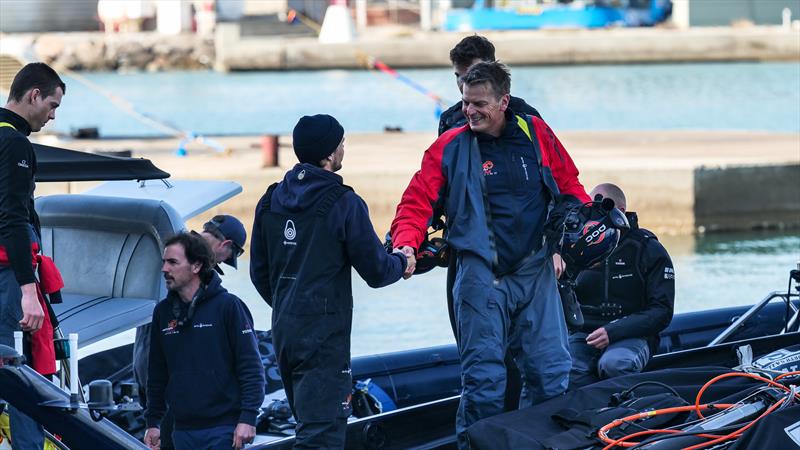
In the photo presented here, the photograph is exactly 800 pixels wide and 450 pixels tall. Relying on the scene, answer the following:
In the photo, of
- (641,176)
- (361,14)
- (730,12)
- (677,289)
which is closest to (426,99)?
(641,176)

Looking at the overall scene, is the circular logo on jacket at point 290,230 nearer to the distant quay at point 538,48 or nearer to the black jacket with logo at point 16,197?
the black jacket with logo at point 16,197

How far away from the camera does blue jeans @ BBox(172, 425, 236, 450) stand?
15.5 ft

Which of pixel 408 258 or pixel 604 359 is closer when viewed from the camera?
pixel 408 258

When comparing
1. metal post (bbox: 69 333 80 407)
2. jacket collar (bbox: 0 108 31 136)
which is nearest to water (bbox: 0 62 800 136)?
jacket collar (bbox: 0 108 31 136)

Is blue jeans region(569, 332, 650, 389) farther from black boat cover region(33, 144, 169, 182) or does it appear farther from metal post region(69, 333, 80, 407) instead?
metal post region(69, 333, 80, 407)

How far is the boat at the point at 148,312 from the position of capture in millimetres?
5871

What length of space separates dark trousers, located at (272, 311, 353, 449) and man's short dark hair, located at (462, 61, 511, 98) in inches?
38.2

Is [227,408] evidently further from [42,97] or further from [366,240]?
[42,97]

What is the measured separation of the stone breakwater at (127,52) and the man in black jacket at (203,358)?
51.1 meters

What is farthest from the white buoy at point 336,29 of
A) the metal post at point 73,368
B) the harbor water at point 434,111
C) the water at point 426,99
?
the metal post at point 73,368

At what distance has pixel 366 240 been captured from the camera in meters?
4.41

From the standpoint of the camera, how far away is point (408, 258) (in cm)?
465

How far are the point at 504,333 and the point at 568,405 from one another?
38 centimetres

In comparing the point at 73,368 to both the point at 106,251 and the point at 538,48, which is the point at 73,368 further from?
the point at 538,48
